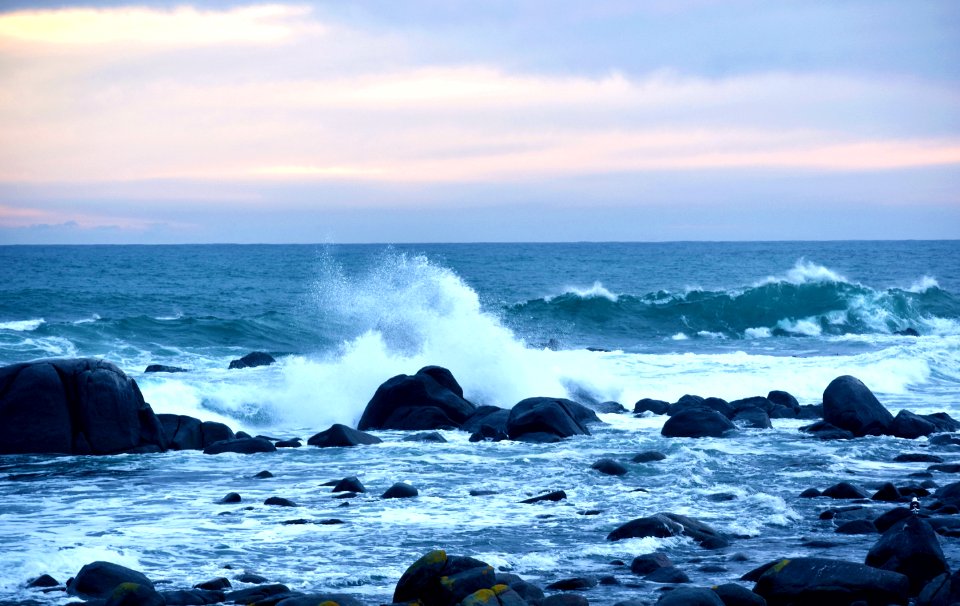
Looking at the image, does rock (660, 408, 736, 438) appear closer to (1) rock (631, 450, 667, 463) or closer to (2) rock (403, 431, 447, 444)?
(1) rock (631, 450, 667, 463)

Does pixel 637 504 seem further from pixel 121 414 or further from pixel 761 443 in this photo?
pixel 121 414

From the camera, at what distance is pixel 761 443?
55.4 feet

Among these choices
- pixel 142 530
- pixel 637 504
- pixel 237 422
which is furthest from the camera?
pixel 237 422

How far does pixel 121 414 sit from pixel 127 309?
92.3 ft

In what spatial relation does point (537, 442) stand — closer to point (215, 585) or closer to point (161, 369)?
point (215, 585)

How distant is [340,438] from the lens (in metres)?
16.8

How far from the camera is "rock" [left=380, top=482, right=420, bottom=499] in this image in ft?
41.4

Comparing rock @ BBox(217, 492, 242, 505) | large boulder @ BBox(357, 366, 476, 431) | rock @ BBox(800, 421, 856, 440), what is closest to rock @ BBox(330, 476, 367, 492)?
rock @ BBox(217, 492, 242, 505)

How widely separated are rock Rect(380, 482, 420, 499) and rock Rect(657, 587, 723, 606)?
508cm

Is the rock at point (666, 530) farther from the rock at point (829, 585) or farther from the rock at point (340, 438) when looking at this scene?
the rock at point (340, 438)

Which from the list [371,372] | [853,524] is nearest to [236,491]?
[853,524]

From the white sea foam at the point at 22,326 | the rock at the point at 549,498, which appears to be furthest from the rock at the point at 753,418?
the white sea foam at the point at 22,326

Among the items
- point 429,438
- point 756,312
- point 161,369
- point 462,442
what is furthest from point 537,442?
point 756,312

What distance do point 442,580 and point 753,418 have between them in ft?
38.9
